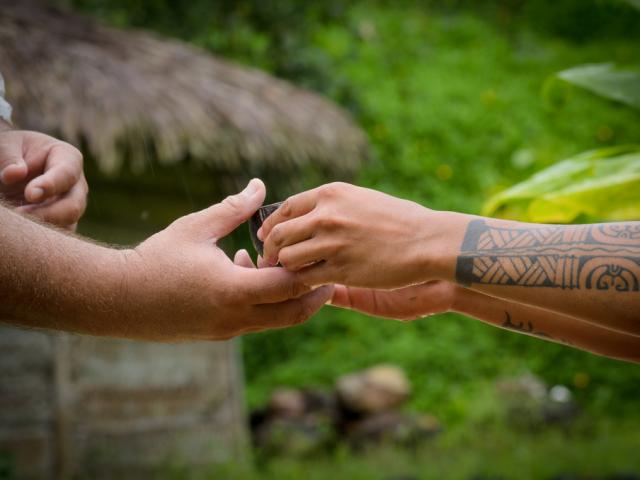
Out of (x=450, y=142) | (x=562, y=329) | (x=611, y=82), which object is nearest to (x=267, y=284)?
(x=562, y=329)

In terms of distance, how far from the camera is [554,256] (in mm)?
1205

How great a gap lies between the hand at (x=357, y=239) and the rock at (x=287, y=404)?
505cm

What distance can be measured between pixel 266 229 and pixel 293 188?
3.59m

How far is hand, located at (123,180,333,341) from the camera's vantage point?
1.30 meters

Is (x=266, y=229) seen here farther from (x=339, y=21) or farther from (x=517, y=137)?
(x=517, y=137)

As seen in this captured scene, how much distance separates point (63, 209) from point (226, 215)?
1.13 ft

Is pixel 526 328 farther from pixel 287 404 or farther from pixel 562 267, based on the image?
pixel 287 404

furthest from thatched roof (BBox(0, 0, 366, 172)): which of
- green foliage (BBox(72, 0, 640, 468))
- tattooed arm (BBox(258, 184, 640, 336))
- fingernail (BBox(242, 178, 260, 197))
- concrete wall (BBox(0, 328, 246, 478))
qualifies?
tattooed arm (BBox(258, 184, 640, 336))

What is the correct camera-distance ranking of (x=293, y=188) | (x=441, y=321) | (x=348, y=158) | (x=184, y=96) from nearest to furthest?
(x=184, y=96), (x=293, y=188), (x=348, y=158), (x=441, y=321)

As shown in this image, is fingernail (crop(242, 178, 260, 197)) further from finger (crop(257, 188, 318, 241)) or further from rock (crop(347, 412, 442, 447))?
rock (crop(347, 412, 442, 447))

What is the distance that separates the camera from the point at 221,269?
4.37ft

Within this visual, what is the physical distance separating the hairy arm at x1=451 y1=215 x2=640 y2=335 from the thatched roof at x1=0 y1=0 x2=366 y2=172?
10.2ft

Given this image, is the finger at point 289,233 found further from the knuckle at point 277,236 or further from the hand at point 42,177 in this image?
the hand at point 42,177

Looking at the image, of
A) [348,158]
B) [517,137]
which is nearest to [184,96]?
[348,158]
